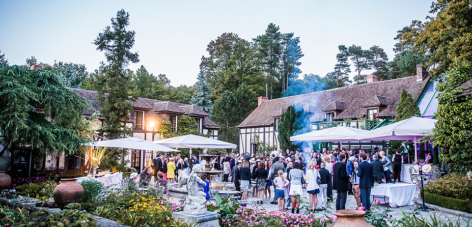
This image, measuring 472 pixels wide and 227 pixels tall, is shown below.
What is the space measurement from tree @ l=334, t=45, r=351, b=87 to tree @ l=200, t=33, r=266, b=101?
38.1 ft

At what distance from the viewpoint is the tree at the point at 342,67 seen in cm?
4809

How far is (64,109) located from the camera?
11086 millimetres

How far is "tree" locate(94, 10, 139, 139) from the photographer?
19.3 meters

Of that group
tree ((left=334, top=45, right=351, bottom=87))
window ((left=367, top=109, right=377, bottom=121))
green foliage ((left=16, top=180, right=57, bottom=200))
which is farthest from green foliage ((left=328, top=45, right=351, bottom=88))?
green foliage ((left=16, top=180, right=57, bottom=200))

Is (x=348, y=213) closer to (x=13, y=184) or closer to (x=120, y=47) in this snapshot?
(x=13, y=184)

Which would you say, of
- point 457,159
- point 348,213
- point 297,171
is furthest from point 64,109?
point 457,159

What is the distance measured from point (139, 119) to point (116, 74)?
20.8ft

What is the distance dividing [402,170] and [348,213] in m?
11.9

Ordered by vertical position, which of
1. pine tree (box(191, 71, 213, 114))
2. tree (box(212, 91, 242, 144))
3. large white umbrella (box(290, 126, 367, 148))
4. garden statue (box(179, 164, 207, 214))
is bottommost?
garden statue (box(179, 164, 207, 214))

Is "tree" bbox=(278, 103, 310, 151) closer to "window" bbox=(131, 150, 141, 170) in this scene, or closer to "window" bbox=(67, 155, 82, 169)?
"window" bbox=(131, 150, 141, 170)

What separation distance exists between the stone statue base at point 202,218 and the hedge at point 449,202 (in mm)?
6408

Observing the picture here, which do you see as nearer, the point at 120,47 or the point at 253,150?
the point at 120,47

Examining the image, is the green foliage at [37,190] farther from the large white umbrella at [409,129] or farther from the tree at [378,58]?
the tree at [378,58]

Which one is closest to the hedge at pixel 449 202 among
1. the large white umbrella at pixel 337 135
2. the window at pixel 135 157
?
the large white umbrella at pixel 337 135
